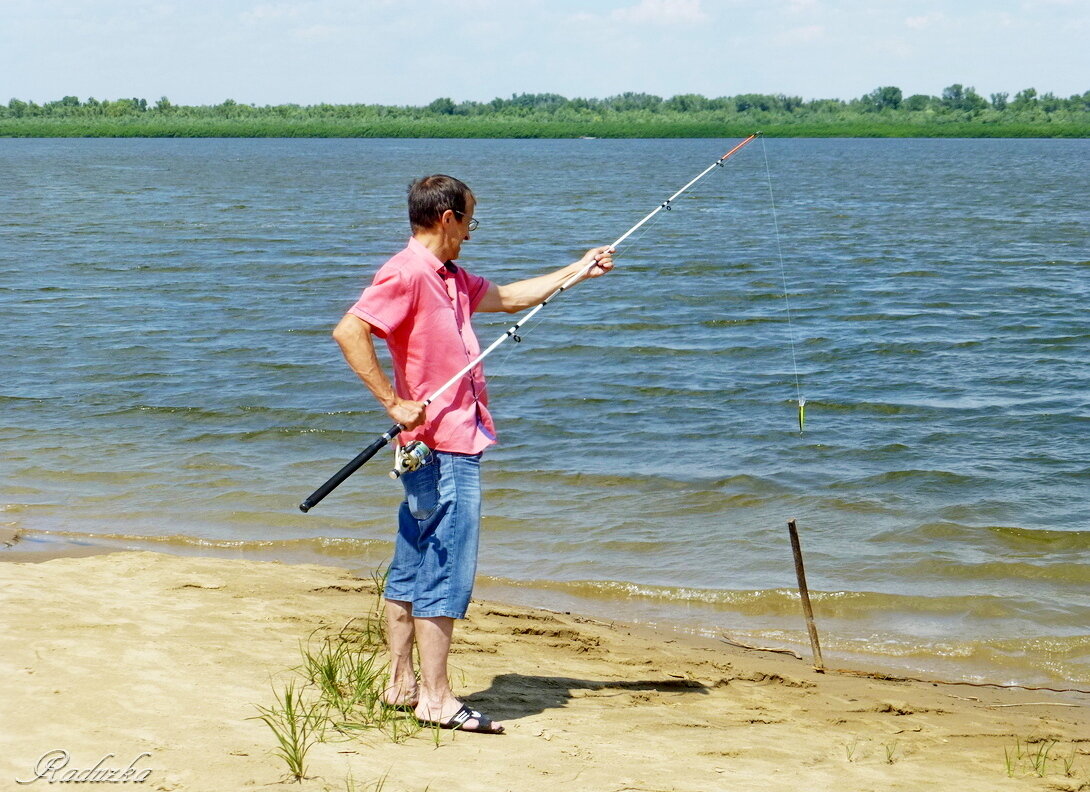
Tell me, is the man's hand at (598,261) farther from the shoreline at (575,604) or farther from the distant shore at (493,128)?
the distant shore at (493,128)

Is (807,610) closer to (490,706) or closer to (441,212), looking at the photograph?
(490,706)

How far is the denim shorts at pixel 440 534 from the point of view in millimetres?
4309

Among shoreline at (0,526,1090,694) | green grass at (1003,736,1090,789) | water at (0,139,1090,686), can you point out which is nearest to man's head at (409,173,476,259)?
green grass at (1003,736,1090,789)

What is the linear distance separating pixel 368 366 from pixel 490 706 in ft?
4.94

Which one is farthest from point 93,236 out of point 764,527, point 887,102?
point 887,102

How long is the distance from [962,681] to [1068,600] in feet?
4.65

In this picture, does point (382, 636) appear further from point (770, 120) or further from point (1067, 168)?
point (770, 120)

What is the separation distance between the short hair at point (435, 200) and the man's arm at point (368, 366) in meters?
0.42

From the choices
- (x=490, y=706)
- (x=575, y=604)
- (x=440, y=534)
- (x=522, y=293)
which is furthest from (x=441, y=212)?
(x=575, y=604)

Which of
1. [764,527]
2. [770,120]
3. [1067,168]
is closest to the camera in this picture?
[764,527]

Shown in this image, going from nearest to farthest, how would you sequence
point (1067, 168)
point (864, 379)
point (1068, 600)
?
point (1068, 600)
point (864, 379)
point (1067, 168)

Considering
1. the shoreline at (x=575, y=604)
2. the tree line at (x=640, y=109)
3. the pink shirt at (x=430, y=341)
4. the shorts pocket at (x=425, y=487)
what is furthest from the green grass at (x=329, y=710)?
the tree line at (x=640, y=109)

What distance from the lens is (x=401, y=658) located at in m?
4.52

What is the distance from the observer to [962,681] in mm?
6277
